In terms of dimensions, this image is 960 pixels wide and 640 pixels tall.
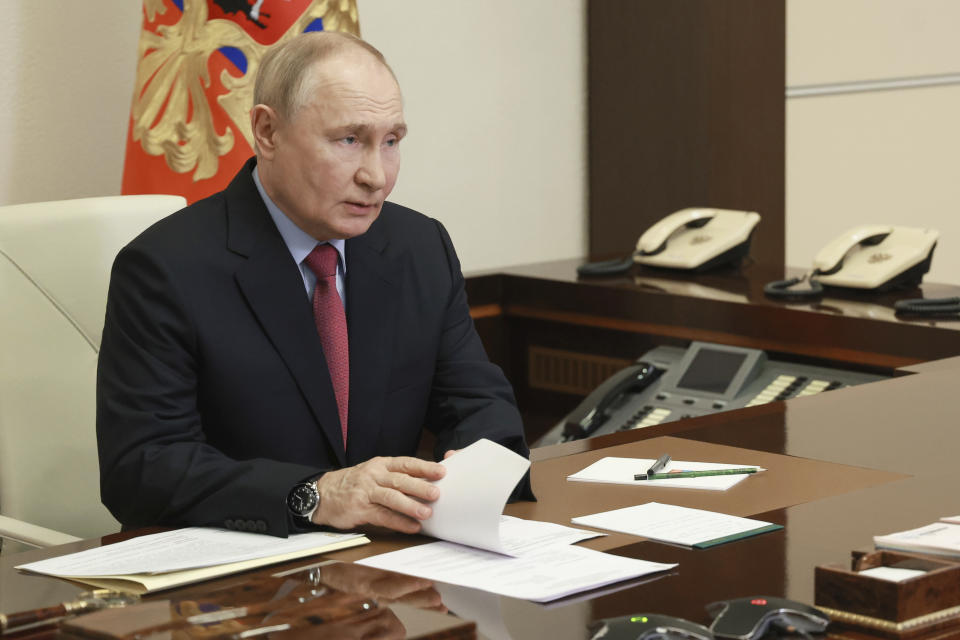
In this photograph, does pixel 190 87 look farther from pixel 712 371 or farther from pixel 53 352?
pixel 712 371

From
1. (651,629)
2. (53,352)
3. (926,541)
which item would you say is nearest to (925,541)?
(926,541)

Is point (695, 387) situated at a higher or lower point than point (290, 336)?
lower

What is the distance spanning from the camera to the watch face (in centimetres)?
173

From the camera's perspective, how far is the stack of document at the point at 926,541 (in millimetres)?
1430

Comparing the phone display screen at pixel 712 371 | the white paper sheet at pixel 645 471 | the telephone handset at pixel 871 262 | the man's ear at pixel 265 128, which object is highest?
the man's ear at pixel 265 128

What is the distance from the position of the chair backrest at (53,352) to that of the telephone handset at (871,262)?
5.63 ft

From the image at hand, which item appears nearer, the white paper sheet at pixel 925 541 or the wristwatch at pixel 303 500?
the white paper sheet at pixel 925 541

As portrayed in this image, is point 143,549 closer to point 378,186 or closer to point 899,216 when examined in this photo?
point 378,186

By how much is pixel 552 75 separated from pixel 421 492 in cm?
343

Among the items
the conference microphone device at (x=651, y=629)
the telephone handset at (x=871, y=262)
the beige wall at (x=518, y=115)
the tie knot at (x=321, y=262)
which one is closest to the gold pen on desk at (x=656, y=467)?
the tie knot at (x=321, y=262)

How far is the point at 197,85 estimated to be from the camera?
334 centimetres

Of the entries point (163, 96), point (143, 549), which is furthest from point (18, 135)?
point (143, 549)

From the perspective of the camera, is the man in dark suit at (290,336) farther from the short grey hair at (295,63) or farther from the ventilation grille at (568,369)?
the ventilation grille at (568,369)

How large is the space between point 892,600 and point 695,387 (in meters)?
1.96
